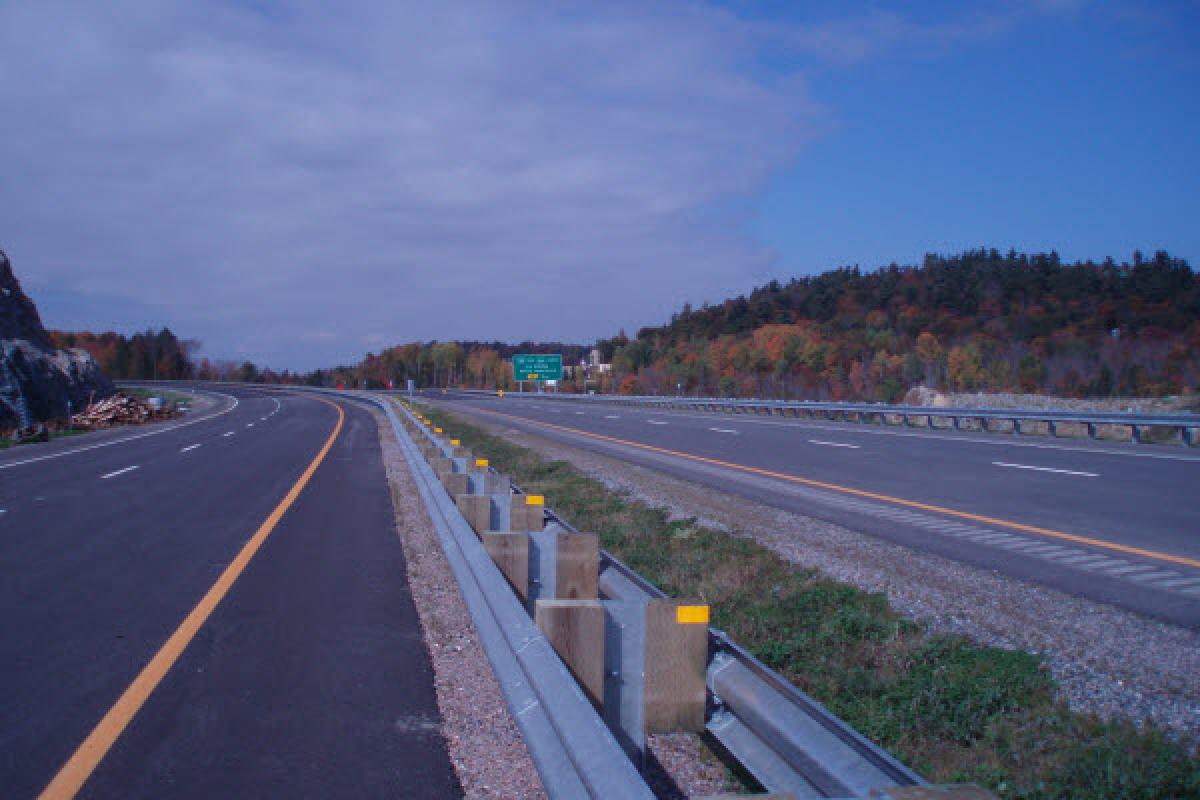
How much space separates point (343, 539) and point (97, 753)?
Answer: 6.38 metres

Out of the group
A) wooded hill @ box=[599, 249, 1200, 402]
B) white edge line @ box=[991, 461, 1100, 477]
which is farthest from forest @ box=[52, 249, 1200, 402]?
white edge line @ box=[991, 461, 1100, 477]

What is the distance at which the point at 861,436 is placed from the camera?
25.2 metres

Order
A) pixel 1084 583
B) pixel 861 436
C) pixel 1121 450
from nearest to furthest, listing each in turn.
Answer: pixel 1084 583 < pixel 1121 450 < pixel 861 436

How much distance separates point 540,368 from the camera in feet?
248

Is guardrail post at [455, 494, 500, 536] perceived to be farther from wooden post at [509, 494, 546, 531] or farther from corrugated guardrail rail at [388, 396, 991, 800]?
corrugated guardrail rail at [388, 396, 991, 800]

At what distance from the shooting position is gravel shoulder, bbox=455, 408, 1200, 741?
4.90 metres

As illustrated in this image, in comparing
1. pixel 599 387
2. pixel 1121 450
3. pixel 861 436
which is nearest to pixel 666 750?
pixel 1121 450

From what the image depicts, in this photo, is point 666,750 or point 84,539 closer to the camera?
point 666,750

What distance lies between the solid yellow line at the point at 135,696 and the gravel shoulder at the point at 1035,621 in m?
5.05

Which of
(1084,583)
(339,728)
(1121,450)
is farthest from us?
(1121,450)

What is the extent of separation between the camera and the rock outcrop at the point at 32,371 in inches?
1341

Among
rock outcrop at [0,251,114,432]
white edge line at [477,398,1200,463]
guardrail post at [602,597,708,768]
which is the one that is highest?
rock outcrop at [0,251,114,432]

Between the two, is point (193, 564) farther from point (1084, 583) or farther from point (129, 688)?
point (1084, 583)

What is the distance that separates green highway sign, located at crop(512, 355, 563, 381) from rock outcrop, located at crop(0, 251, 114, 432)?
114ft
